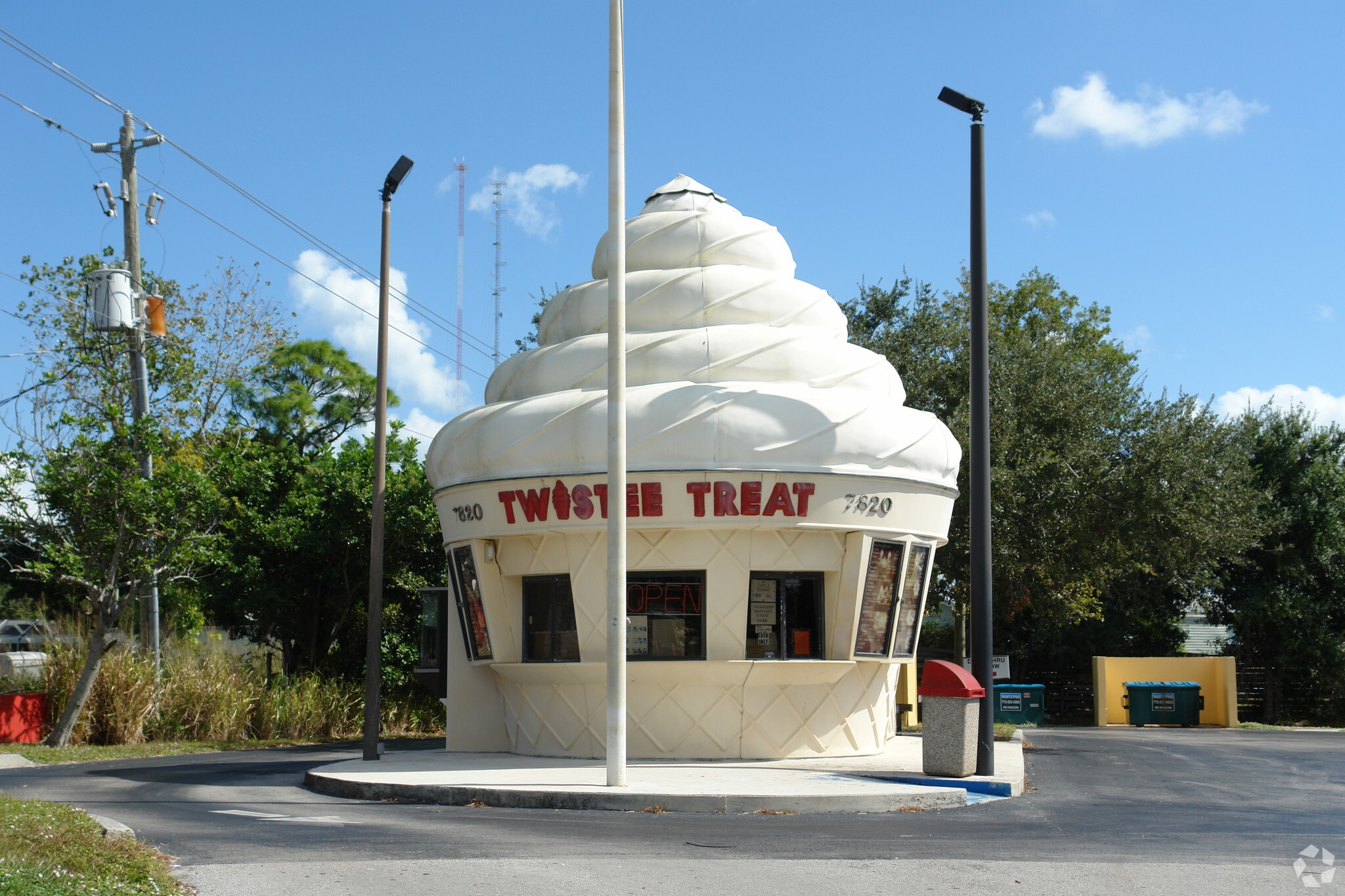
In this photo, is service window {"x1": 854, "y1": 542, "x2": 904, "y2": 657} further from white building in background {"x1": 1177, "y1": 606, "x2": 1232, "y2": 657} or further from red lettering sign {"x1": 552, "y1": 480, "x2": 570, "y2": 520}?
white building in background {"x1": 1177, "y1": 606, "x2": 1232, "y2": 657}

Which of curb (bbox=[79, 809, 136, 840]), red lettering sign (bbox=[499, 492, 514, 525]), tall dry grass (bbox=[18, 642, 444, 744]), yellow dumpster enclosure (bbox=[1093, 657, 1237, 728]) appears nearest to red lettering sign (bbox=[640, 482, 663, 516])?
red lettering sign (bbox=[499, 492, 514, 525])

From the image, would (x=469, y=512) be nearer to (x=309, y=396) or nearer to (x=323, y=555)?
(x=323, y=555)

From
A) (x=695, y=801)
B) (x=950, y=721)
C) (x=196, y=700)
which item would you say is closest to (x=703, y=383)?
(x=950, y=721)

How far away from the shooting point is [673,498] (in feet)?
55.2

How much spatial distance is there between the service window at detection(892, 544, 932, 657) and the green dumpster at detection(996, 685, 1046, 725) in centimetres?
1245

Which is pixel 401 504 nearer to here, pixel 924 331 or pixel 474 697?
pixel 474 697

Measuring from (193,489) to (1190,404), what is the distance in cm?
2383

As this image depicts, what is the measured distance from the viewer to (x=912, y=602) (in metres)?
18.9

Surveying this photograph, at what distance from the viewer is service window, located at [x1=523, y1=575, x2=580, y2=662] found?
1795 cm

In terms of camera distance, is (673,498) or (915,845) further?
(673,498)

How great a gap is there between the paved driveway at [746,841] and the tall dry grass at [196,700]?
6.86 meters

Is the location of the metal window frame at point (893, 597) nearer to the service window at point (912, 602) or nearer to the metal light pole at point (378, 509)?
the service window at point (912, 602)

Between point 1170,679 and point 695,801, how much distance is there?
22.5 m

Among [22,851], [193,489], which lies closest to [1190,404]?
[193,489]
